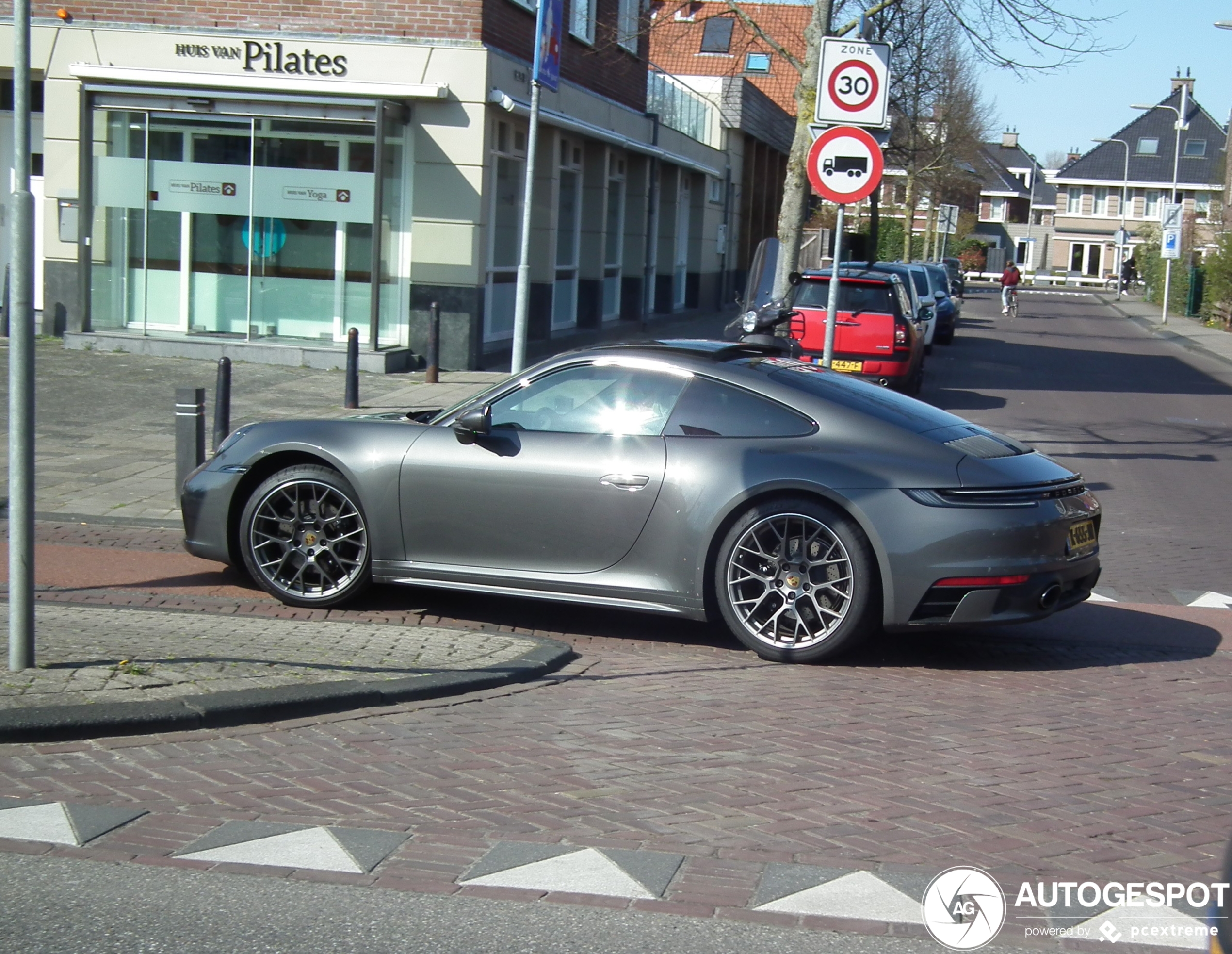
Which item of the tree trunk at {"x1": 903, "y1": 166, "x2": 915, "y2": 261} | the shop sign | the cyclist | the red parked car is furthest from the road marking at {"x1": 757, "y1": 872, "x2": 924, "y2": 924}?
the tree trunk at {"x1": 903, "y1": 166, "x2": 915, "y2": 261}

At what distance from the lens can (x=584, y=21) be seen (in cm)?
2302

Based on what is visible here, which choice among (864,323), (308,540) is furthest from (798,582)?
(864,323)

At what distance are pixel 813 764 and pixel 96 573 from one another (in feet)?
14.7

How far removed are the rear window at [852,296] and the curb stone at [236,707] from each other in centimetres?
1233

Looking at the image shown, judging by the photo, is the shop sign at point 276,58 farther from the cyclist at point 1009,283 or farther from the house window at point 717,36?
the house window at point 717,36

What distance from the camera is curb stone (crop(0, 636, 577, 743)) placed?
482 cm

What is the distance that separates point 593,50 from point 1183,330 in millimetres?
22744

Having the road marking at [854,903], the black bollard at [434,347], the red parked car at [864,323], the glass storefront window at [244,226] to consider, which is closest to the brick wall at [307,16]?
the glass storefront window at [244,226]

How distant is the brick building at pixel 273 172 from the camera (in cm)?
1739

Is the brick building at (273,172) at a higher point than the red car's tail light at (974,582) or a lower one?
higher

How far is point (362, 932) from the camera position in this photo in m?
3.50

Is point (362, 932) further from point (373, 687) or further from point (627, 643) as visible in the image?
point (627, 643)

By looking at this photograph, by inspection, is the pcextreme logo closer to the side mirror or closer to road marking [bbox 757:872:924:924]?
road marking [bbox 757:872:924:924]

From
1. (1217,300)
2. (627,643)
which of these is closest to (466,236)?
(627,643)
